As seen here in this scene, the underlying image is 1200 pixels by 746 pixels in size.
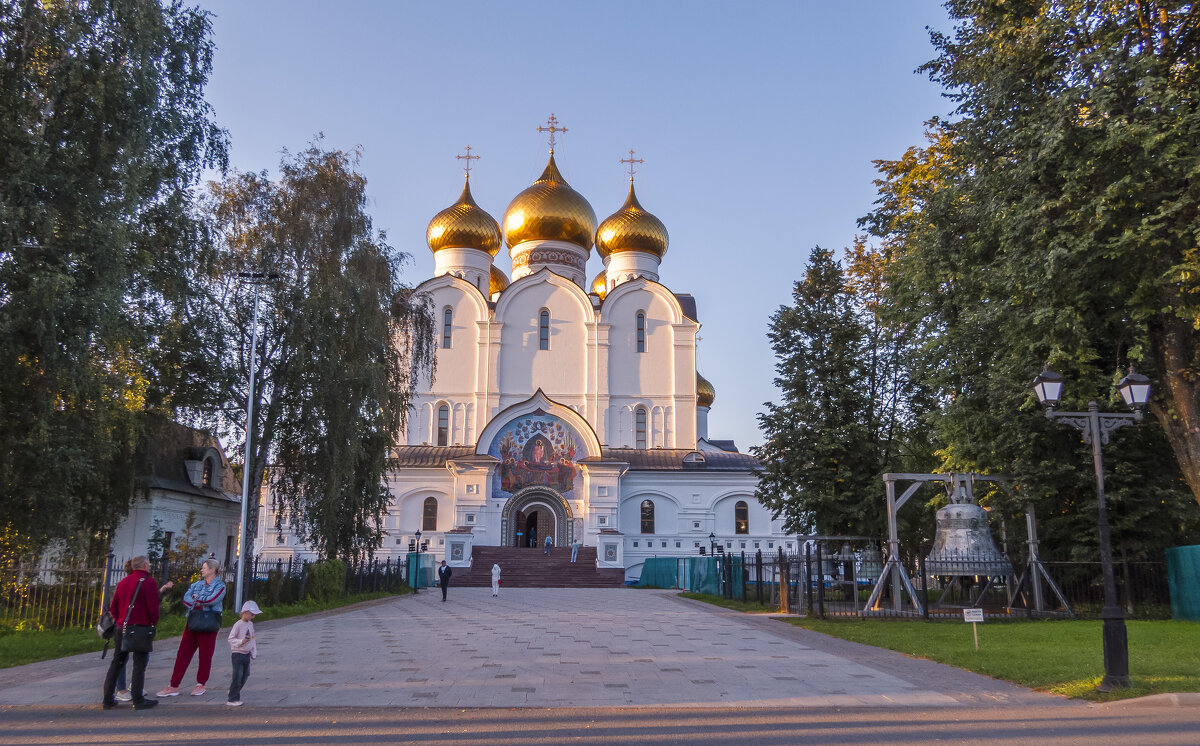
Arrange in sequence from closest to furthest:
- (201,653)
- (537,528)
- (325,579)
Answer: (201,653) → (325,579) → (537,528)

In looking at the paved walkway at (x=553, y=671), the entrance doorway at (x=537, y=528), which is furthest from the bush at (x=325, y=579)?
the entrance doorway at (x=537, y=528)

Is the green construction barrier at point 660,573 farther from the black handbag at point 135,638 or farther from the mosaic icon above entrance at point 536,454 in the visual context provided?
the black handbag at point 135,638

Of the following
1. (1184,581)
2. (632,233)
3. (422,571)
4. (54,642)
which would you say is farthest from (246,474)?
(632,233)

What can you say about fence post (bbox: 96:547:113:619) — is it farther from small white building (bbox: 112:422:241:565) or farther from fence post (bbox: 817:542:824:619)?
fence post (bbox: 817:542:824:619)

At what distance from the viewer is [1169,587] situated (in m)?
15.9

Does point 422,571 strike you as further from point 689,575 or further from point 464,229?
point 464,229

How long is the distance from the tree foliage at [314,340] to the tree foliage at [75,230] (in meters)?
3.66

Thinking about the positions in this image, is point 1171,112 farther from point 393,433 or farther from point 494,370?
point 494,370

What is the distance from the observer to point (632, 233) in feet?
146

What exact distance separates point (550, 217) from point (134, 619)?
38.0m

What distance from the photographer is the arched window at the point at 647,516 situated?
3784cm

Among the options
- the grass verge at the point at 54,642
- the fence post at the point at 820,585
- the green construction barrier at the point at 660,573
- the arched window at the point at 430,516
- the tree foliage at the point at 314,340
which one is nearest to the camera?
the grass verge at the point at 54,642

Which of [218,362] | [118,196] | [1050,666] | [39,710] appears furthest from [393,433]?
[1050,666]

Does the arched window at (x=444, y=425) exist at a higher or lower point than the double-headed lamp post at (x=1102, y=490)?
higher
